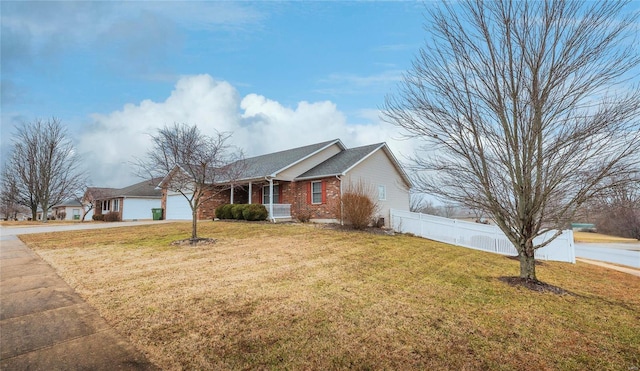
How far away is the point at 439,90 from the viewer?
6.45 metres

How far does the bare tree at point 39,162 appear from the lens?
25422mm

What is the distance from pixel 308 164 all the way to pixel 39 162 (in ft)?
78.1

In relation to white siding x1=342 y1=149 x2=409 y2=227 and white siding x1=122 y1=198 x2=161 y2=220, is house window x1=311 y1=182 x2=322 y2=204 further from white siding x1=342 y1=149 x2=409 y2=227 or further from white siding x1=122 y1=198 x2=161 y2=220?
white siding x1=122 y1=198 x2=161 y2=220

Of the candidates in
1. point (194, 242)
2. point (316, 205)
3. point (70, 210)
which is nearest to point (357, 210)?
point (316, 205)

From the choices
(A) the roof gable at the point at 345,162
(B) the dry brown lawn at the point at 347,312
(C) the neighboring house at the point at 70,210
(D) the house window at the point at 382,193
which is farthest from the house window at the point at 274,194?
(C) the neighboring house at the point at 70,210

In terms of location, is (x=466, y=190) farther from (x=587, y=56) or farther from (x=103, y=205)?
(x=103, y=205)

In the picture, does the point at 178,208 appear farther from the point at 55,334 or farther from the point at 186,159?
the point at 55,334

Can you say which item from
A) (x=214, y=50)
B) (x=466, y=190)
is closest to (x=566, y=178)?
(x=466, y=190)

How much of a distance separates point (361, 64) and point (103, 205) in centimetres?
3804

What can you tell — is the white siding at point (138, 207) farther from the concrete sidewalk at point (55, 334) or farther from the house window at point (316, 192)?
the concrete sidewalk at point (55, 334)

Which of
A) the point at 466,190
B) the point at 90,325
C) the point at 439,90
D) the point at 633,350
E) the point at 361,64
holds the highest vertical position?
the point at 361,64

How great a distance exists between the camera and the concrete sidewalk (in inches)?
119

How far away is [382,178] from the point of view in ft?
65.4

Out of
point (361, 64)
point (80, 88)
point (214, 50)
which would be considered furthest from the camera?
point (80, 88)
